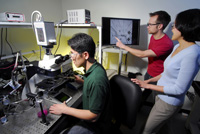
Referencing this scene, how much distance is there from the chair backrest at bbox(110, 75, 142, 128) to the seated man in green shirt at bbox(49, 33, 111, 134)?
0.15 meters

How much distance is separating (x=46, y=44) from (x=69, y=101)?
57 cm

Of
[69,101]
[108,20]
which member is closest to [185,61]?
[69,101]

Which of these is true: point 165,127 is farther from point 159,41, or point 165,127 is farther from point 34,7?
point 34,7

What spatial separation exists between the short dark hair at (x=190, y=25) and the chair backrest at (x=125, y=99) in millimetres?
542

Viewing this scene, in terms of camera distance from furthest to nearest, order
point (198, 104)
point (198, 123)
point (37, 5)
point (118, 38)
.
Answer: point (37, 5) → point (118, 38) → point (198, 123) → point (198, 104)

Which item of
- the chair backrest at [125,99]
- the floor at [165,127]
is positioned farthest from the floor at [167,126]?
the chair backrest at [125,99]

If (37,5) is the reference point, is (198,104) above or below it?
below

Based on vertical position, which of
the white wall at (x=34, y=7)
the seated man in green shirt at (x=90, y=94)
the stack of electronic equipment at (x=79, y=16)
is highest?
the white wall at (x=34, y=7)

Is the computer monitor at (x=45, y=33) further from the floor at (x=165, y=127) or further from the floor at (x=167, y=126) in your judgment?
the floor at (x=165, y=127)

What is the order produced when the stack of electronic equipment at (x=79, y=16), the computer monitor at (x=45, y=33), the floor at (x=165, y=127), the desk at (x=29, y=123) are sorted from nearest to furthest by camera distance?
the desk at (x=29, y=123), the computer monitor at (x=45, y=33), the stack of electronic equipment at (x=79, y=16), the floor at (x=165, y=127)

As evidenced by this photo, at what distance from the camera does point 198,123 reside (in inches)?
65.4

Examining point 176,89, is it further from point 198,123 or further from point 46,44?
point 198,123

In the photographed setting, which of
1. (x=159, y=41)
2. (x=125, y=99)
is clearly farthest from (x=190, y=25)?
(x=125, y=99)

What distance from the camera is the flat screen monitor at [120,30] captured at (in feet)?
5.40
